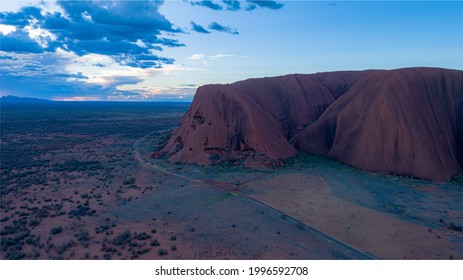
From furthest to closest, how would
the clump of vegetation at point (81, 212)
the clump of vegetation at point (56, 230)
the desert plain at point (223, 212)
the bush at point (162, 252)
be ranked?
the clump of vegetation at point (81, 212)
the clump of vegetation at point (56, 230)
the desert plain at point (223, 212)
the bush at point (162, 252)

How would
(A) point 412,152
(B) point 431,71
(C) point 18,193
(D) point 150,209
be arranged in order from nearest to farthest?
(D) point 150,209
(C) point 18,193
(A) point 412,152
(B) point 431,71

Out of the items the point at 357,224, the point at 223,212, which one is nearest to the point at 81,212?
the point at 223,212

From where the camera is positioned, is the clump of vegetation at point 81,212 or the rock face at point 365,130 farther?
the rock face at point 365,130

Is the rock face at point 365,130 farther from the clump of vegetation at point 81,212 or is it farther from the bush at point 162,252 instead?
the bush at point 162,252

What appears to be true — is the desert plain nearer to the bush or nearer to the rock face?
the bush

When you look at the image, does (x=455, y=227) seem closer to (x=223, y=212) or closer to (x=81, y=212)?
(x=223, y=212)

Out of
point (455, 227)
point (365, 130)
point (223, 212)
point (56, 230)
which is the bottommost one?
point (455, 227)

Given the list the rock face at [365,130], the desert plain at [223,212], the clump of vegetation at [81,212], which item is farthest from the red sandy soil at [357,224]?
the clump of vegetation at [81,212]

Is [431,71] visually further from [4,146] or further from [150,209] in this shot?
[4,146]

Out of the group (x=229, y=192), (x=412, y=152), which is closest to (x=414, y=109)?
(x=412, y=152)
